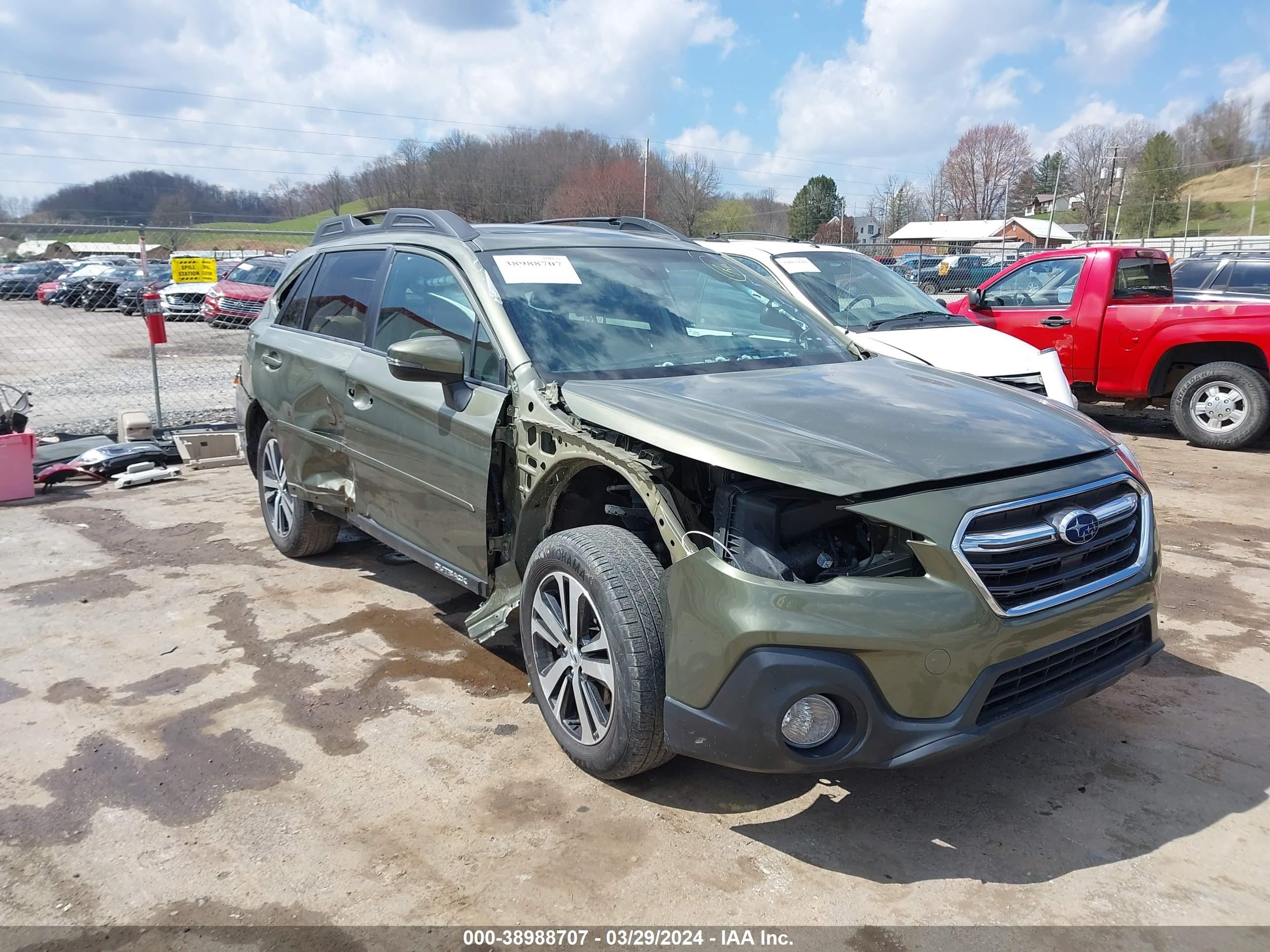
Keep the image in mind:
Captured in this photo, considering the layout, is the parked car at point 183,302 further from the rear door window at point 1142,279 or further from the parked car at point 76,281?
the rear door window at point 1142,279

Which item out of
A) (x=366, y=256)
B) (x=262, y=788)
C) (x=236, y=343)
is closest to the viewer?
(x=262, y=788)

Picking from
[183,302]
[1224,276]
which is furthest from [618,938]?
[183,302]

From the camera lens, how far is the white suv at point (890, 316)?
22.1ft

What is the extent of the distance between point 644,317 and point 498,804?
1984 millimetres

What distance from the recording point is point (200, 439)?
8.52 meters

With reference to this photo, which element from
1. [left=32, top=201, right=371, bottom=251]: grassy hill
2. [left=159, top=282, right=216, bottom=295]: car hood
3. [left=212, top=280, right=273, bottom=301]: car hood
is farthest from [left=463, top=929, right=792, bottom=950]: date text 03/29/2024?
[left=159, top=282, right=216, bottom=295]: car hood

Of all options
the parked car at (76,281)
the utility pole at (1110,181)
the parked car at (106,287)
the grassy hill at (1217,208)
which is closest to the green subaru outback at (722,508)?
the parked car at (106,287)

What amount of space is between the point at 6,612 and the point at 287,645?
1.70 meters

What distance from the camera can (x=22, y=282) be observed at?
29.7m

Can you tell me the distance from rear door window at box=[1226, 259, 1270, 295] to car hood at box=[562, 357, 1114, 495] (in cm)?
824

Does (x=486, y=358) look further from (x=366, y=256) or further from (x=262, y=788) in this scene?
(x=262, y=788)

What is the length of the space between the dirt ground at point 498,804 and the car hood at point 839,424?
1134mm

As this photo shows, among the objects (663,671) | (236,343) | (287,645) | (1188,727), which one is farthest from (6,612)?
(236,343)

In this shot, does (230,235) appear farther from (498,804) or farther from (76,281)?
(76,281)
